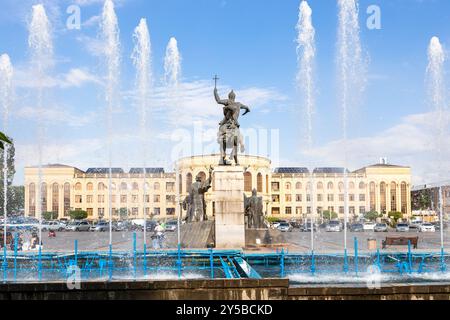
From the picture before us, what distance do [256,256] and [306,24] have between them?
12.2m

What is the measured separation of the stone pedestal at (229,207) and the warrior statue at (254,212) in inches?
47.1

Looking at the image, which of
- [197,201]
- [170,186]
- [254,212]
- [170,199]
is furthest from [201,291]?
[170,199]

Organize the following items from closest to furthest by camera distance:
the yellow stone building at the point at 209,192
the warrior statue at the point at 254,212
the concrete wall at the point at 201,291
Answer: the concrete wall at the point at 201,291 < the warrior statue at the point at 254,212 < the yellow stone building at the point at 209,192

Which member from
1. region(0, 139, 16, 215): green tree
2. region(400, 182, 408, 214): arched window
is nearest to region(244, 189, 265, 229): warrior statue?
region(0, 139, 16, 215): green tree

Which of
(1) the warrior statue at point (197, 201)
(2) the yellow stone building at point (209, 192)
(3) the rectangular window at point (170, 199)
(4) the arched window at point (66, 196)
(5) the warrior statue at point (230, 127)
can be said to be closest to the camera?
(5) the warrior statue at point (230, 127)

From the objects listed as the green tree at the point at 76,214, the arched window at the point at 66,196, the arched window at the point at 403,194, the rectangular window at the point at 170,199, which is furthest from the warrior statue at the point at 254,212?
the arched window at the point at 403,194

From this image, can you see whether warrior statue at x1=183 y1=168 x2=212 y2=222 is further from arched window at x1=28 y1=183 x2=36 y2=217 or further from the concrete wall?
arched window at x1=28 y1=183 x2=36 y2=217

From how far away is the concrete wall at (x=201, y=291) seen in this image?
6.95 metres

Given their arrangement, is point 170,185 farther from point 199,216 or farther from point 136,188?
point 199,216

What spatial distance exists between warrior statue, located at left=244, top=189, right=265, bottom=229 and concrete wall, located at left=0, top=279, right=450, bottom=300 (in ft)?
36.3

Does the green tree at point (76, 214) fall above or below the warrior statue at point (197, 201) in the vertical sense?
below

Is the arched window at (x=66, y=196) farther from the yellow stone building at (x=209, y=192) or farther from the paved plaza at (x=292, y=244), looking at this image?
the paved plaza at (x=292, y=244)

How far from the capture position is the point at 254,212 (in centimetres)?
1814
